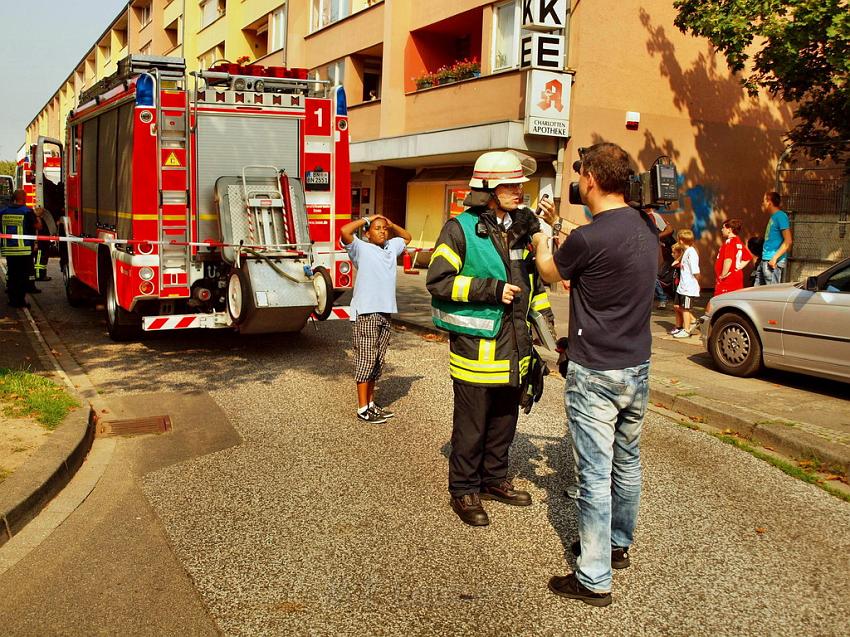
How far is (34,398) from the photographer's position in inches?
253

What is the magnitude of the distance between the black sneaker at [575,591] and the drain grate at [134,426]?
376cm

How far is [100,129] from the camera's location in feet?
34.6

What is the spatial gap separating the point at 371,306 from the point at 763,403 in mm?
3750

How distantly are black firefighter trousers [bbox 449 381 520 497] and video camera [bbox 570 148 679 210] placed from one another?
4.20 feet

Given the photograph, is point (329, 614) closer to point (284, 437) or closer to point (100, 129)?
point (284, 437)

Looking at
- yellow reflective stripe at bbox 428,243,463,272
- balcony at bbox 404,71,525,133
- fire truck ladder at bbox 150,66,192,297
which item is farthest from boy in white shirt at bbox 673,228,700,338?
yellow reflective stripe at bbox 428,243,463,272

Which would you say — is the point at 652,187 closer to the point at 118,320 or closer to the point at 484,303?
the point at 484,303

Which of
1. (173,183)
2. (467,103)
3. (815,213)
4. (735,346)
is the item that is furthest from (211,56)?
(735,346)

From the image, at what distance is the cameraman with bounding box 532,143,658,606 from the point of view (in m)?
3.64

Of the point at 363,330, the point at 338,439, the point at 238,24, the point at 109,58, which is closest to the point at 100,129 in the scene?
the point at 363,330

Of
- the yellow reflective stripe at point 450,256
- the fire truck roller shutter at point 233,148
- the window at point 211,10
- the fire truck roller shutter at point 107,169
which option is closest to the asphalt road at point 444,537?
the yellow reflective stripe at point 450,256

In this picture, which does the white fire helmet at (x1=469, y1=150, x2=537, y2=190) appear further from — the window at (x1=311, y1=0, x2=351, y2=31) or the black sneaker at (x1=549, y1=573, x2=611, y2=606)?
the window at (x1=311, y1=0, x2=351, y2=31)

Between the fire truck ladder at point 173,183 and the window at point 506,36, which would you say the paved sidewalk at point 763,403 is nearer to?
the fire truck ladder at point 173,183

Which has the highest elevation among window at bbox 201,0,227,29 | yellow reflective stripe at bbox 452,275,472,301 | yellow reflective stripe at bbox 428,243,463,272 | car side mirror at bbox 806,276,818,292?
window at bbox 201,0,227,29
